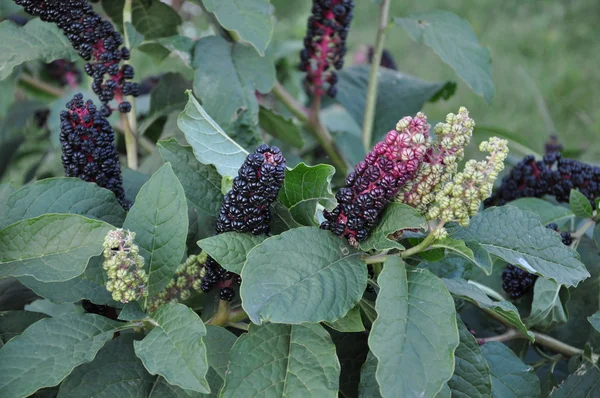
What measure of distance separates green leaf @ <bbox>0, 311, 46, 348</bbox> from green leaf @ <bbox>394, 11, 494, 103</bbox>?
49.9 inches

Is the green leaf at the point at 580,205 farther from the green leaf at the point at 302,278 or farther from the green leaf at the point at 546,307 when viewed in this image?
the green leaf at the point at 302,278

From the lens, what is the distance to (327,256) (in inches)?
44.7

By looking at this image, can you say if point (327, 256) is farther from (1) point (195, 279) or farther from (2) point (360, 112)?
(2) point (360, 112)

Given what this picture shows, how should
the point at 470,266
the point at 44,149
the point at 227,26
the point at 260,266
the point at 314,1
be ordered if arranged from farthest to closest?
the point at 44,149 < the point at 314,1 < the point at 227,26 < the point at 470,266 < the point at 260,266

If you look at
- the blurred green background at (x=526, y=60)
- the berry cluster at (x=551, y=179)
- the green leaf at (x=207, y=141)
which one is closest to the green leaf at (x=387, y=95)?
the berry cluster at (x=551, y=179)

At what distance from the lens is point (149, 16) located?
1880 millimetres

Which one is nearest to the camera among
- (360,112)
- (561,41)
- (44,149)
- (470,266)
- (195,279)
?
(195,279)

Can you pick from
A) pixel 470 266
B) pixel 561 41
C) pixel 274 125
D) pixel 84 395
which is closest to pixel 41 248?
pixel 84 395

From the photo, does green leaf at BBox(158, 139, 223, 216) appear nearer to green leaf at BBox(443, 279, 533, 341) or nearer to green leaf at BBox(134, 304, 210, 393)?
green leaf at BBox(134, 304, 210, 393)

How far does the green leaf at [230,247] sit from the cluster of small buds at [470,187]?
1.08 feet

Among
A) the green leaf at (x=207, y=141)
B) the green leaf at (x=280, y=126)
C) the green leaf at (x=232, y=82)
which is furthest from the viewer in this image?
the green leaf at (x=280, y=126)

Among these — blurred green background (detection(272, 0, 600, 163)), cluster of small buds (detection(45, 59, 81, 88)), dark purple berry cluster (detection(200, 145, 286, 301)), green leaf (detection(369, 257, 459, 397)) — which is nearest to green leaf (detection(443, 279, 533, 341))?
green leaf (detection(369, 257, 459, 397))

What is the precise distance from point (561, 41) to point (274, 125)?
4.22 m

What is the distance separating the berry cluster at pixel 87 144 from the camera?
129 cm
